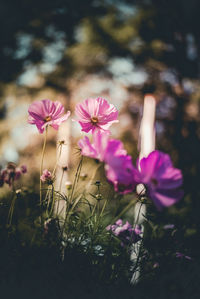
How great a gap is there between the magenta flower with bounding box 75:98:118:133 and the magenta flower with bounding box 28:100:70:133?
0.14 ft

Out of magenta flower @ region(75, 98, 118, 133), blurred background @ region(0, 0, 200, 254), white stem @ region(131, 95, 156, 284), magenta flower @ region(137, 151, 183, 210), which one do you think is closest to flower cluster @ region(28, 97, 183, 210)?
magenta flower @ region(137, 151, 183, 210)

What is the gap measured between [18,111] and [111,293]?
14.9 ft

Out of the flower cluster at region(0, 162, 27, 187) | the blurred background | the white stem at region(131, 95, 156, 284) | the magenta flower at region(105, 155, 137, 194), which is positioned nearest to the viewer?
the magenta flower at region(105, 155, 137, 194)

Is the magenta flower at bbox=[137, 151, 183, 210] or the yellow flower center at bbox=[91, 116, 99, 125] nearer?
the magenta flower at bbox=[137, 151, 183, 210]

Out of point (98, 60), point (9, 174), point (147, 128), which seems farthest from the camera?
point (98, 60)

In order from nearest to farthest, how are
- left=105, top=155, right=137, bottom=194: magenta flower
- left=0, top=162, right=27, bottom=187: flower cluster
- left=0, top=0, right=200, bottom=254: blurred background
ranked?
left=105, top=155, right=137, bottom=194: magenta flower → left=0, top=162, right=27, bottom=187: flower cluster → left=0, top=0, right=200, bottom=254: blurred background

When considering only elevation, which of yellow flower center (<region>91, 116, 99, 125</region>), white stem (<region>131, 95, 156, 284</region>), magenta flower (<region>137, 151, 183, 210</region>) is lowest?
magenta flower (<region>137, 151, 183, 210</region>)

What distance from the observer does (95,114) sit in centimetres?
77

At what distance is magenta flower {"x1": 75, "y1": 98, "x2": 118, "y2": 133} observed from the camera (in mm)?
752

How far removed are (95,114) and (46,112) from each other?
14cm

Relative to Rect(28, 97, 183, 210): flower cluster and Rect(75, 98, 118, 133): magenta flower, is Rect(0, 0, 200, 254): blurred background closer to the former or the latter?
Rect(75, 98, 118, 133): magenta flower

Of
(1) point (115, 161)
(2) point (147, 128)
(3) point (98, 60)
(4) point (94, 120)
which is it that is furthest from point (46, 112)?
(3) point (98, 60)

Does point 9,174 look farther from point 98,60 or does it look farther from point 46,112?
point 98,60

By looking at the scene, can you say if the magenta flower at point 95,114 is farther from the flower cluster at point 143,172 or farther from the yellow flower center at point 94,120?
the flower cluster at point 143,172
